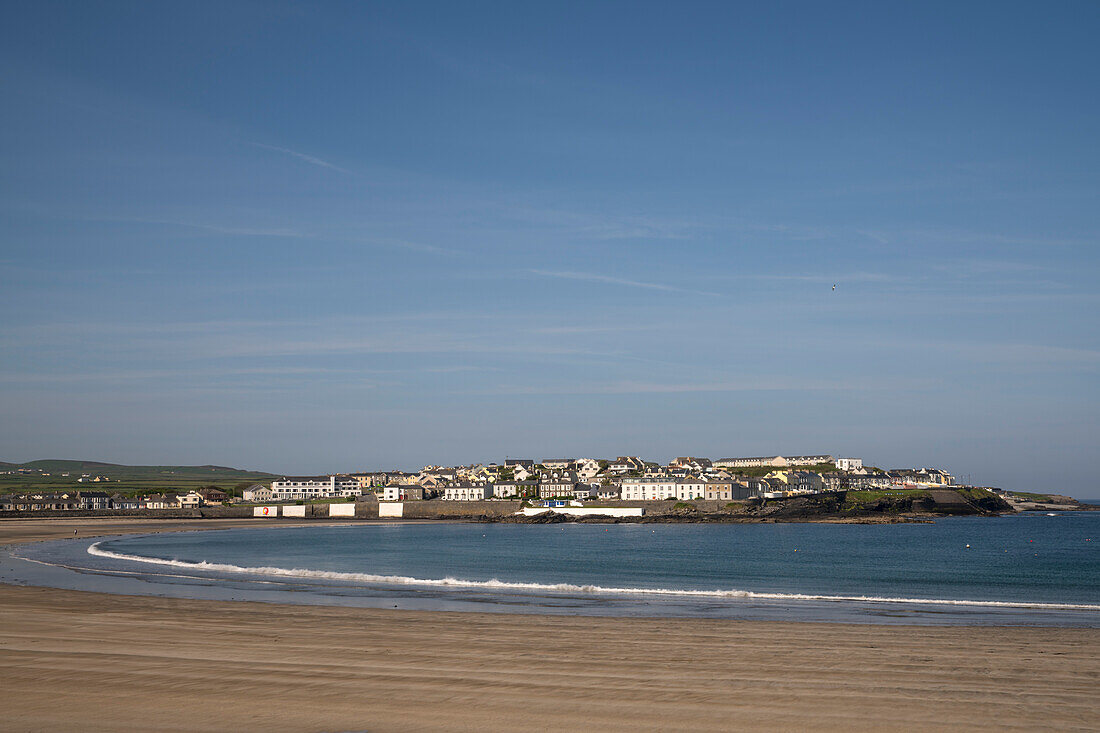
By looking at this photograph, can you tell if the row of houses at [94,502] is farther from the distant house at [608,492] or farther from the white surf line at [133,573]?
the white surf line at [133,573]

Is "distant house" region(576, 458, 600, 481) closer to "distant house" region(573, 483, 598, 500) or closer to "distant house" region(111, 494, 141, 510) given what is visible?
"distant house" region(573, 483, 598, 500)

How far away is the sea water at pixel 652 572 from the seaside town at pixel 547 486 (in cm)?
4885

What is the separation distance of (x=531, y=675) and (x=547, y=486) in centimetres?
13271

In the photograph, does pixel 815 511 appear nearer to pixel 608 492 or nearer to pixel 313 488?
pixel 608 492

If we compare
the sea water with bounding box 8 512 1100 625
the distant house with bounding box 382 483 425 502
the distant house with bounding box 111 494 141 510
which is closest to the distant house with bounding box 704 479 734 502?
the sea water with bounding box 8 512 1100 625

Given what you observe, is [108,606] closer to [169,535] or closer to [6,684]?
[6,684]

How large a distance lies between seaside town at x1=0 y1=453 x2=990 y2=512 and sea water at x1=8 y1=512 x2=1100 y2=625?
1923 inches

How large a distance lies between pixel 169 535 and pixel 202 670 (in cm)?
7271

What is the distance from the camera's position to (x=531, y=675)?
16.1 m

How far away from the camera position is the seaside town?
130375 millimetres

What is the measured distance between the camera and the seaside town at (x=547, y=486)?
13038cm

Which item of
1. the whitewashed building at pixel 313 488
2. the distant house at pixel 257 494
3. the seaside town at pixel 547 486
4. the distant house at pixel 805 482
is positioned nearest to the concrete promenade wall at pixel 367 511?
the seaside town at pixel 547 486

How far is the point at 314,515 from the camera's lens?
132m

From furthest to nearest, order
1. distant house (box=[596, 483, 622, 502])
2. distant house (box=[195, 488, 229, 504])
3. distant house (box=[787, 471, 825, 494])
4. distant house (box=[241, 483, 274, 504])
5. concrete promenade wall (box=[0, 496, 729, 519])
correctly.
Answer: distant house (box=[241, 483, 274, 504]) → distant house (box=[195, 488, 229, 504]) → distant house (box=[787, 471, 825, 494]) → distant house (box=[596, 483, 622, 502]) → concrete promenade wall (box=[0, 496, 729, 519])
